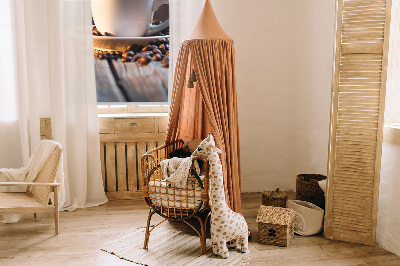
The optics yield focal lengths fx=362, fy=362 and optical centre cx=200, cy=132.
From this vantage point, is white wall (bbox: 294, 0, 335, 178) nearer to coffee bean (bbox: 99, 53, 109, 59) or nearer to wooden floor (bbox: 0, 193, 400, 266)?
wooden floor (bbox: 0, 193, 400, 266)

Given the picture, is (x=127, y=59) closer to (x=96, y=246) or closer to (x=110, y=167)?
(x=110, y=167)

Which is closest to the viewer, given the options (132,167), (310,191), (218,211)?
(218,211)

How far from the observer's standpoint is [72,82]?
358 centimetres

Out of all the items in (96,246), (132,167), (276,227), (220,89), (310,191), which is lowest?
(96,246)

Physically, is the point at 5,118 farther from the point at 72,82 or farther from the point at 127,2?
the point at 127,2

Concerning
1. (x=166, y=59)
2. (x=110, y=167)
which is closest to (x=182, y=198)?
Answer: (x=110, y=167)

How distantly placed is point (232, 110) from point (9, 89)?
7.14 ft

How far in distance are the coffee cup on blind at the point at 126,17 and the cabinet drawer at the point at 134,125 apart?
0.94 m

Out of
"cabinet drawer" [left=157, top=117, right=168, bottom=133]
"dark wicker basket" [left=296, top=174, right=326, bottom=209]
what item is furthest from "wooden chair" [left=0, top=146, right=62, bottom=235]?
"dark wicker basket" [left=296, top=174, right=326, bottom=209]

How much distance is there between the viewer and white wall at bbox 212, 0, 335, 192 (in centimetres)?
376

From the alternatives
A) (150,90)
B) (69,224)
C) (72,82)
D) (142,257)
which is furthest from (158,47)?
(142,257)

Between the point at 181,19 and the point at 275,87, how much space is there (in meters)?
1.27

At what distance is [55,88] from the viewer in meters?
3.48

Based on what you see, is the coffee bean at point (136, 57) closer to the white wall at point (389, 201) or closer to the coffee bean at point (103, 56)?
the coffee bean at point (103, 56)
